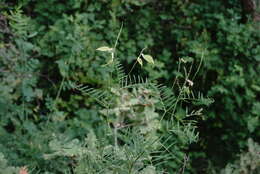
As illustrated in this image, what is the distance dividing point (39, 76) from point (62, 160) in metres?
1.06

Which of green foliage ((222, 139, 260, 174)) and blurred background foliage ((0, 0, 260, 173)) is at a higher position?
blurred background foliage ((0, 0, 260, 173))

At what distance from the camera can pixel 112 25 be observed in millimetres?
3779

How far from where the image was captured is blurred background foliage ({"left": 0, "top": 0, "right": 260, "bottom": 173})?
3392mm

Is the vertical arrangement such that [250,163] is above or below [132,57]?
below

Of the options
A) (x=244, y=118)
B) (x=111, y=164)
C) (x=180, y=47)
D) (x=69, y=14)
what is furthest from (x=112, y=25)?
(x=111, y=164)

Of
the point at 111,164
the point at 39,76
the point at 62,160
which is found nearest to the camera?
the point at 111,164

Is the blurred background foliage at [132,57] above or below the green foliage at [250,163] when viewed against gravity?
above

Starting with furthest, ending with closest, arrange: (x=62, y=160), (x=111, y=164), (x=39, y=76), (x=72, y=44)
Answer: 1. (x=39, y=76)
2. (x=72, y=44)
3. (x=62, y=160)
4. (x=111, y=164)

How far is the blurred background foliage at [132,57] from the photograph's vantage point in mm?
3392

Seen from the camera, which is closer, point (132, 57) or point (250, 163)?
point (250, 163)

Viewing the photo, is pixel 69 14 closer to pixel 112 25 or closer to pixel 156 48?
pixel 112 25

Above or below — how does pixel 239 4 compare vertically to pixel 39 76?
above

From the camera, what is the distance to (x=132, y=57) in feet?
12.7

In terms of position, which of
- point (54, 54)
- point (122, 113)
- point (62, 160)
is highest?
point (54, 54)
